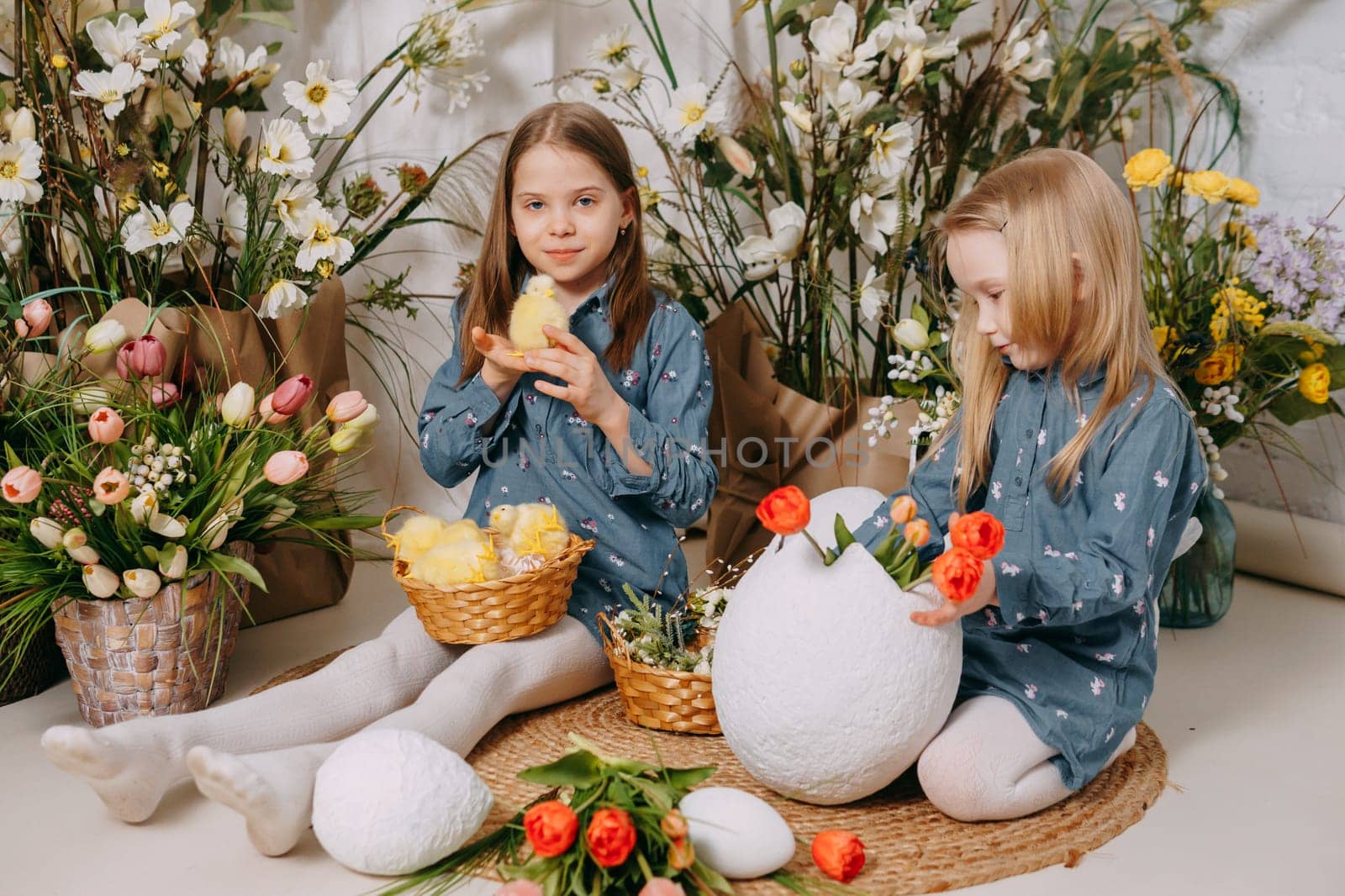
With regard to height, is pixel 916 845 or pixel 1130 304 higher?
pixel 1130 304

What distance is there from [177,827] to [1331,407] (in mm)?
1833

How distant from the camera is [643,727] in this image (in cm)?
172

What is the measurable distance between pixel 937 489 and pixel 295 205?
1.05 m

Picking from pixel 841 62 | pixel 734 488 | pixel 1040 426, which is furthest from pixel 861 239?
pixel 1040 426

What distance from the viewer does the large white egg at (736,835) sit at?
129cm

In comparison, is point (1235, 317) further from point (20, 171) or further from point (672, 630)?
point (20, 171)

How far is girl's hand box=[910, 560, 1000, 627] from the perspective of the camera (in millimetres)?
1324

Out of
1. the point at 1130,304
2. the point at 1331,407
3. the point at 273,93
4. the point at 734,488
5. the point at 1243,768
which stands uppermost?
the point at 273,93

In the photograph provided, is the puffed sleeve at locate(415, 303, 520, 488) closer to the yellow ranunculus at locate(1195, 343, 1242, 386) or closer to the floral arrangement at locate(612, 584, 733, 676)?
the floral arrangement at locate(612, 584, 733, 676)

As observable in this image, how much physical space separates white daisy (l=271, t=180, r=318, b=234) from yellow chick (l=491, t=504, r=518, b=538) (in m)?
0.55

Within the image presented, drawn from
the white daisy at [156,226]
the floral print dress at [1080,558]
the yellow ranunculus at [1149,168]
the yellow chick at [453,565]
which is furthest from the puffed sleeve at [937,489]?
the white daisy at [156,226]

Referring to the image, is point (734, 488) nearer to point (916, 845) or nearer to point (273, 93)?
point (916, 845)

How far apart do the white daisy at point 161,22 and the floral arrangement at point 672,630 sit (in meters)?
1.03

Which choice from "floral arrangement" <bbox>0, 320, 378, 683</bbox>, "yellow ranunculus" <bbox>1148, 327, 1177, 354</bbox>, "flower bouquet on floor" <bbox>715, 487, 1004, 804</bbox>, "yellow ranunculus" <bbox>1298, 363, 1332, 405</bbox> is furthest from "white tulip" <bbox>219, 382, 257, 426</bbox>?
"yellow ranunculus" <bbox>1298, 363, 1332, 405</bbox>
